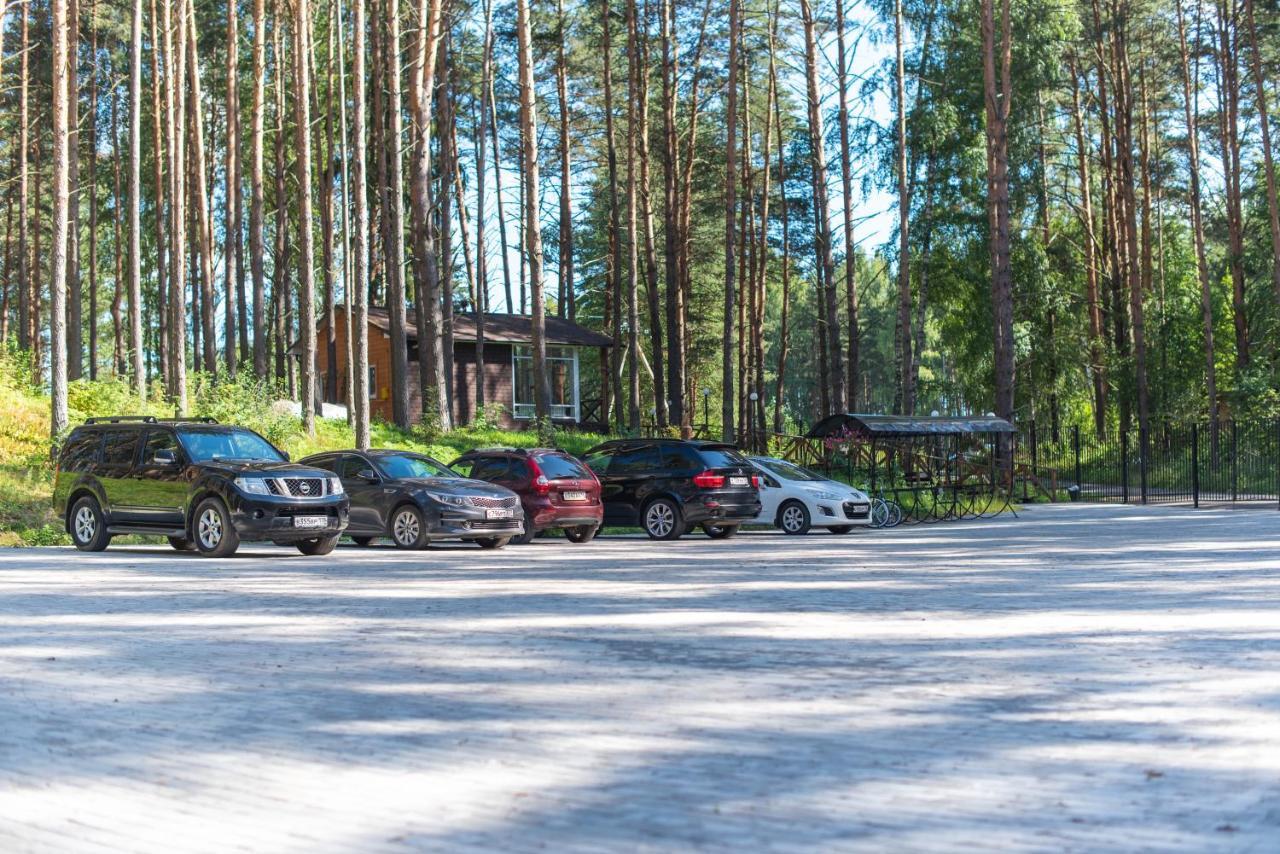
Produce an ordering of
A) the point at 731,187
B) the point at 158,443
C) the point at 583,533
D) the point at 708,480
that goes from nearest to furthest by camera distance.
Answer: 1. the point at 158,443
2. the point at 583,533
3. the point at 708,480
4. the point at 731,187

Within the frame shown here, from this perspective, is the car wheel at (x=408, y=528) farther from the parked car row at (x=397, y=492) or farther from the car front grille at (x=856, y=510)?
the car front grille at (x=856, y=510)

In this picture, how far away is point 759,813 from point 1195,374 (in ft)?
165

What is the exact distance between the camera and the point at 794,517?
25.1 m

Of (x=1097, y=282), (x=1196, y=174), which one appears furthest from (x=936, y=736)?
(x=1097, y=282)

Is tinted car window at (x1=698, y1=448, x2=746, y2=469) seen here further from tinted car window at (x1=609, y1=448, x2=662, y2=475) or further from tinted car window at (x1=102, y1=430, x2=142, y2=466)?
tinted car window at (x1=102, y1=430, x2=142, y2=466)

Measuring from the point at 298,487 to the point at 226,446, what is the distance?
5.50ft

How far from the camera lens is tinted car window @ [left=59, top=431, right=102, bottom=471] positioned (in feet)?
64.2

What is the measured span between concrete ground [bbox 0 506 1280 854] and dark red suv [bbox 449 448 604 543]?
791 cm

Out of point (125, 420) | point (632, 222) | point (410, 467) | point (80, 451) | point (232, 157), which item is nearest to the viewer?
point (80, 451)

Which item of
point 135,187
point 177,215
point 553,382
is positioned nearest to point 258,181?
point 177,215

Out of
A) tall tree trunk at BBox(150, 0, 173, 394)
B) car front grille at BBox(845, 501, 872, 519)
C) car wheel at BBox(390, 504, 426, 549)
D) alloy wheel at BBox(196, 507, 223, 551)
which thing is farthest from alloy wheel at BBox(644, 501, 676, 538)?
tall tree trunk at BBox(150, 0, 173, 394)

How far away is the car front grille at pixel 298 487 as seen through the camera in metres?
18.2

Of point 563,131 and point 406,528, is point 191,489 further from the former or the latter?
point 563,131

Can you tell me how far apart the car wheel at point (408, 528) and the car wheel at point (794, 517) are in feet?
25.1
